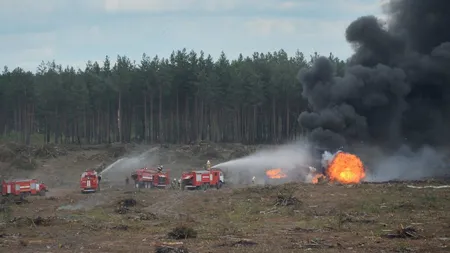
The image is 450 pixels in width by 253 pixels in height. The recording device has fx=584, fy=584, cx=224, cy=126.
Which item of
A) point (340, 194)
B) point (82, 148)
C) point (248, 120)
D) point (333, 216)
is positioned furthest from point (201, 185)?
point (248, 120)

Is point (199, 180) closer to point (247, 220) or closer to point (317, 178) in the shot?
point (317, 178)

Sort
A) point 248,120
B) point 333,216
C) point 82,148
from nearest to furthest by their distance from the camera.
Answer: point 333,216 < point 82,148 < point 248,120

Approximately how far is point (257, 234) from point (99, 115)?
74.0 meters

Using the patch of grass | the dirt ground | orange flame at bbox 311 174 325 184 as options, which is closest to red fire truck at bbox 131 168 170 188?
the dirt ground

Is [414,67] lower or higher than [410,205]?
higher

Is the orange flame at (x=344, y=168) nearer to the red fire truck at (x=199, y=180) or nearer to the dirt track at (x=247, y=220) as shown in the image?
the dirt track at (x=247, y=220)

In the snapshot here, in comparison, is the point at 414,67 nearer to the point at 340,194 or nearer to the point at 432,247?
the point at 340,194

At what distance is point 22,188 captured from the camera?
48281mm

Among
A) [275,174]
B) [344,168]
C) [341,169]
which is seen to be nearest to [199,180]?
[275,174]

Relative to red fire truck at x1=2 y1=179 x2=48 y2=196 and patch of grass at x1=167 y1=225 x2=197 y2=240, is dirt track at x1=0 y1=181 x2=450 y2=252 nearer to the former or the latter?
patch of grass at x1=167 y1=225 x2=197 y2=240

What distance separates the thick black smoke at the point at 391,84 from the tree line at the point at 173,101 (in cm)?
2963

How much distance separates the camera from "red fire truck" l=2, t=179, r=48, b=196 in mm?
47469

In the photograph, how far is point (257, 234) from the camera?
25.6 metres

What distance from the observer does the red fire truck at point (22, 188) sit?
4747 cm
